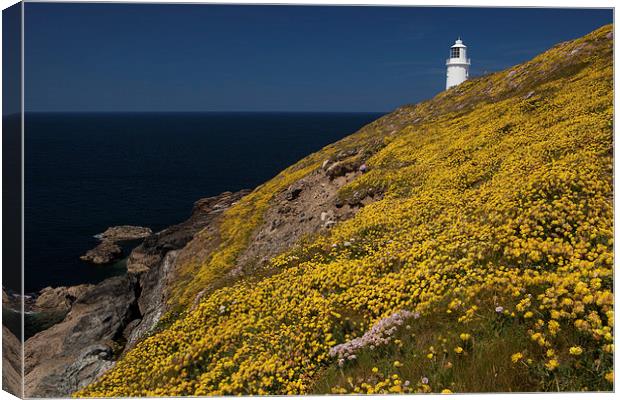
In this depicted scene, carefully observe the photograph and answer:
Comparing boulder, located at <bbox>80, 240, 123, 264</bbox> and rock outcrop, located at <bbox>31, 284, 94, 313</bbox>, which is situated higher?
boulder, located at <bbox>80, 240, 123, 264</bbox>

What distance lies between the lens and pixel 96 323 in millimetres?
24469

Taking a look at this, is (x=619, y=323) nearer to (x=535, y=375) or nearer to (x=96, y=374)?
(x=535, y=375)

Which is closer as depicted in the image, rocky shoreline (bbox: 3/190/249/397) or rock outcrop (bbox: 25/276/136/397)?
rock outcrop (bbox: 25/276/136/397)

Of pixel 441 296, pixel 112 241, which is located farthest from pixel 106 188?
pixel 441 296

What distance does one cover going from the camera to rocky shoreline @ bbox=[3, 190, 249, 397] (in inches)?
579

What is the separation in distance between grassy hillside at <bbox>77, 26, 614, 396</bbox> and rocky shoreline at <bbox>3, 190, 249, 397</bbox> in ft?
7.35

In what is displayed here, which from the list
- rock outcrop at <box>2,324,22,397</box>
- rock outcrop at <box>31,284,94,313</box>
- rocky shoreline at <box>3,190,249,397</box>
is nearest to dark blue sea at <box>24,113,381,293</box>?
rock outcrop at <box>31,284,94,313</box>

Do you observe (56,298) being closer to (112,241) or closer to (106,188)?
(112,241)

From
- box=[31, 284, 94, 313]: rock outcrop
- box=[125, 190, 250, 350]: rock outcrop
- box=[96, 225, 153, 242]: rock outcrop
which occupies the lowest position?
box=[31, 284, 94, 313]: rock outcrop

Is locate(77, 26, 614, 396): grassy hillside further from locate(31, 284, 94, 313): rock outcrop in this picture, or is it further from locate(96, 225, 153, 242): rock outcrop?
locate(96, 225, 153, 242): rock outcrop

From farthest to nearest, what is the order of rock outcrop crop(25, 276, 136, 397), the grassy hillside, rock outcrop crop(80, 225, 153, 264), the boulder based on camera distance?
rock outcrop crop(80, 225, 153, 264)
the boulder
rock outcrop crop(25, 276, 136, 397)
the grassy hillside

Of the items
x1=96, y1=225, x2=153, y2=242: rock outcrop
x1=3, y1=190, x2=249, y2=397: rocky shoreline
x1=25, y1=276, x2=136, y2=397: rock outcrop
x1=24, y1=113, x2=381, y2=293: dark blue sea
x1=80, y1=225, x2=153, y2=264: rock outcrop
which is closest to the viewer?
x1=25, y1=276, x2=136, y2=397: rock outcrop

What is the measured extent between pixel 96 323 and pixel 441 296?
2020 cm

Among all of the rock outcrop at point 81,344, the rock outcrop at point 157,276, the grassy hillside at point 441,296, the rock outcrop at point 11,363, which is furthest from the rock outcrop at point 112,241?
the rock outcrop at point 11,363
